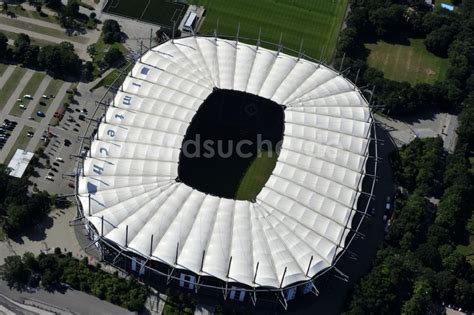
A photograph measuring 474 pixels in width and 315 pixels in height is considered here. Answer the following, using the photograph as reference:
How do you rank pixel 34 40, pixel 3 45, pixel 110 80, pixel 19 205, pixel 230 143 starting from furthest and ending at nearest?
pixel 34 40, pixel 110 80, pixel 3 45, pixel 230 143, pixel 19 205

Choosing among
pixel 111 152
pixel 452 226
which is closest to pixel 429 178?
pixel 452 226

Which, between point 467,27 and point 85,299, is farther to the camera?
point 467,27

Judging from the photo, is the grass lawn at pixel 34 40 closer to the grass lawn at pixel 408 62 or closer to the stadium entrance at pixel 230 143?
the stadium entrance at pixel 230 143

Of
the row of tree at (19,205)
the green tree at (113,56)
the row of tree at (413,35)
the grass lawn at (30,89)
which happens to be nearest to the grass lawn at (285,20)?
the row of tree at (413,35)

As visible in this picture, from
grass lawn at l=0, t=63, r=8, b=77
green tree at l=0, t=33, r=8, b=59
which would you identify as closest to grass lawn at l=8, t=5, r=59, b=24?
green tree at l=0, t=33, r=8, b=59

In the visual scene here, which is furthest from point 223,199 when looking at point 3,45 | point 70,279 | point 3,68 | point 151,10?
point 151,10

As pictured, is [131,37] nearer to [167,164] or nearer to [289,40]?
[289,40]

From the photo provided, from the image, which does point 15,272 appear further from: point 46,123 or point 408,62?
point 408,62
